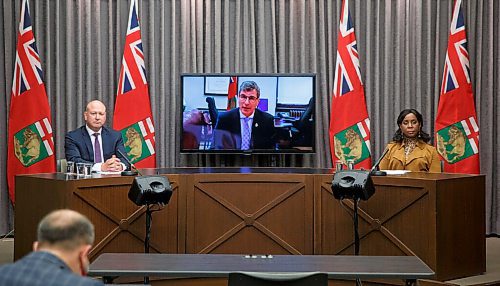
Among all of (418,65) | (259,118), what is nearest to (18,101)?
(259,118)

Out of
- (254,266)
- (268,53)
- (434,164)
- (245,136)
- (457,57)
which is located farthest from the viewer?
(268,53)

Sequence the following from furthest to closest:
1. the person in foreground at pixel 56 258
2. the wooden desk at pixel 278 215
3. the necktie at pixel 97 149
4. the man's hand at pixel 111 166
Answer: the necktie at pixel 97 149
the man's hand at pixel 111 166
the wooden desk at pixel 278 215
the person in foreground at pixel 56 258

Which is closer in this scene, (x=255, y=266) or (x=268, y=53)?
(x=255, y=266)

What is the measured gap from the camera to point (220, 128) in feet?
27.3

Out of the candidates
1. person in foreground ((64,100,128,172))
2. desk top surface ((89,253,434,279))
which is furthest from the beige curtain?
desk top surface ((89,253,434,279))

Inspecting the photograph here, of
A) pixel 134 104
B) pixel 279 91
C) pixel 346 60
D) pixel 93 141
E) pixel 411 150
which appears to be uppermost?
pixel 346 60

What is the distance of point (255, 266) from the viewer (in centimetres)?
351

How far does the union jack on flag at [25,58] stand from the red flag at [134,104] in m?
0.91

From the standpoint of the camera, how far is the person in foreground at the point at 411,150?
6508mm

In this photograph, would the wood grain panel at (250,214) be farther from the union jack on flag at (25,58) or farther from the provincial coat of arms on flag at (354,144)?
the union jack on flag at (25,58)

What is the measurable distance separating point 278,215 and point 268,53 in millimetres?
3172

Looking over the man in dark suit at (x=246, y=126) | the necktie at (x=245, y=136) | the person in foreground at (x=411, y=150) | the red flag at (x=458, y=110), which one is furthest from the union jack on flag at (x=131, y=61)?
the red flag at (x=458, y=110)

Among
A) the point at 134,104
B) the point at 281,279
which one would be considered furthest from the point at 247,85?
the point at 281,279

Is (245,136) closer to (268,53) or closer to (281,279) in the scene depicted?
(268,53)
